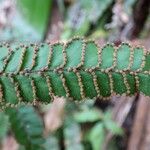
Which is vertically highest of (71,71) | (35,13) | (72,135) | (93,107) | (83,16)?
(35,13)

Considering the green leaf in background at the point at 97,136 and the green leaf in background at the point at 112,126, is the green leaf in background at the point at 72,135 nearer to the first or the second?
the green leaf in background at the point at 97,136

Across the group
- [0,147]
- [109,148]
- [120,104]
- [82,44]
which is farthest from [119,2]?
[82,44]

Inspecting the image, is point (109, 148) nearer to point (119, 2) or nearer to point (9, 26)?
point (119, 2)

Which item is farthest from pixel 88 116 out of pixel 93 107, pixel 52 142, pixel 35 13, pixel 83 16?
pixel 35 13

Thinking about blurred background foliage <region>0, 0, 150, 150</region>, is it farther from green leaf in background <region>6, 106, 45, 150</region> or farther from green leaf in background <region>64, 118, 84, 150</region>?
green leaf in background <region>6, 106, 45, 150</region>

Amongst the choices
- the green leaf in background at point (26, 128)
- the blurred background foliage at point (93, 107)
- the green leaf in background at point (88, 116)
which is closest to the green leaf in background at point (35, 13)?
the blurred background foliage at point (93, 107)

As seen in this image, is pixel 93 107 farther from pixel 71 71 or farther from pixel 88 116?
pixel 71 71

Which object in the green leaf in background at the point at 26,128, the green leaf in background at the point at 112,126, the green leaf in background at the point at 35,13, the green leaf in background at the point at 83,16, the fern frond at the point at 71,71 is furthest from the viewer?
the green leaf in background at the point at 35,13
